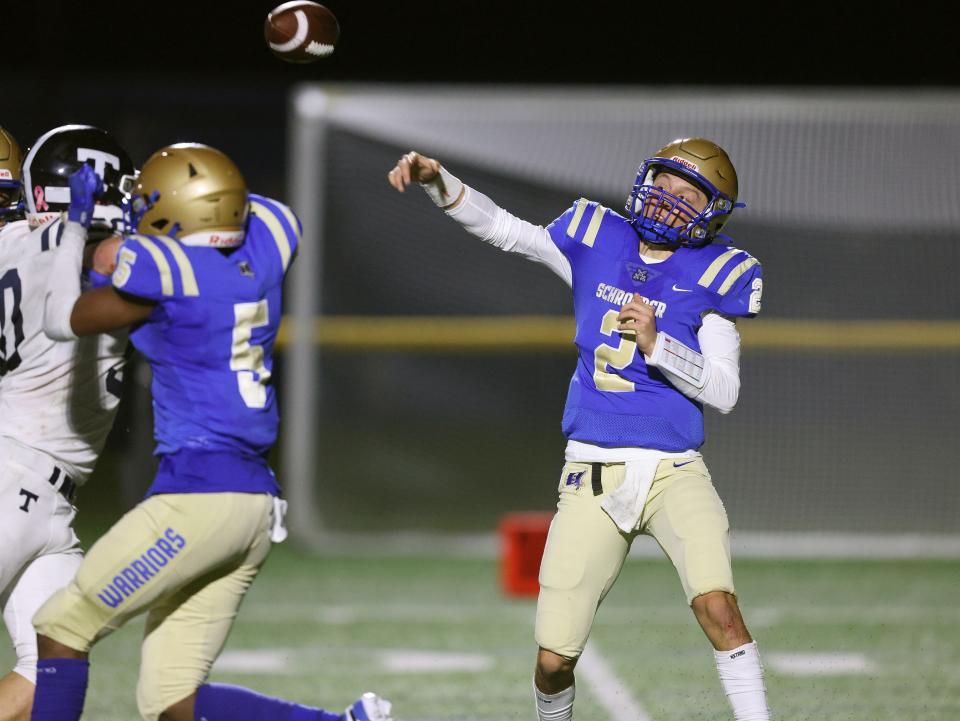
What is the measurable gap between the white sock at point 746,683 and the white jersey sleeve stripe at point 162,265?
67.4 inches

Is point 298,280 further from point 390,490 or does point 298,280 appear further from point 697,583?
point 697,583

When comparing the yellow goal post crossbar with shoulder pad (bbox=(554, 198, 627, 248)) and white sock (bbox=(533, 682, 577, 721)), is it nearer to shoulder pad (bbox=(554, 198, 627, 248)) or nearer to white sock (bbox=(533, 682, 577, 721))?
shoulder pad (bbox=(554, 198, 627, 248))

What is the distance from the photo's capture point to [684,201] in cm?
400

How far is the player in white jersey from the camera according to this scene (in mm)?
3799

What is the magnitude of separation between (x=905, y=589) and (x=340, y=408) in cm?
401

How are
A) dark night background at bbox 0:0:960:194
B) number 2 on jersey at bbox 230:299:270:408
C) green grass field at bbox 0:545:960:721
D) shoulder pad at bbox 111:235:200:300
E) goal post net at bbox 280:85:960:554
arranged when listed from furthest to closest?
dark night background at bbox 0:0:960:194, goal post net at bbox 280:85:960:554, green grass field at bbox 0:545:960:721, number 2 on jersey at bbox 230:299:270:408, shoulder pad at bbox 111:235:200:300

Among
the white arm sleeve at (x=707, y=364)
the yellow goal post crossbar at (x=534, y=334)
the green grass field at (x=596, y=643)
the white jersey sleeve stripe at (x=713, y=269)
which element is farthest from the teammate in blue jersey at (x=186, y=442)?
the yellow goal post crossbar at (x=534, y=334)

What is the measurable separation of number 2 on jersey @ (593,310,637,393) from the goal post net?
4.29 meters

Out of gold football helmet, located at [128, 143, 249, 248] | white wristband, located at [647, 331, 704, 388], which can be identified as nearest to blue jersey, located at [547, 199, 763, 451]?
white wristband, located at [647, 331, 704, 388]

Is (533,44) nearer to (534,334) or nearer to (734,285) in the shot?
(534,334)

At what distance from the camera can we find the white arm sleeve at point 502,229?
13.7ft

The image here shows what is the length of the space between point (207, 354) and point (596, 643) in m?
3.12

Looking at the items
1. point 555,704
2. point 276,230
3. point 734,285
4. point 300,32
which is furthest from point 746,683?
point 300,32

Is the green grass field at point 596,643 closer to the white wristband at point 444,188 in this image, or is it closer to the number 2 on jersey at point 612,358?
the number 2 on jersey at point 612,358
